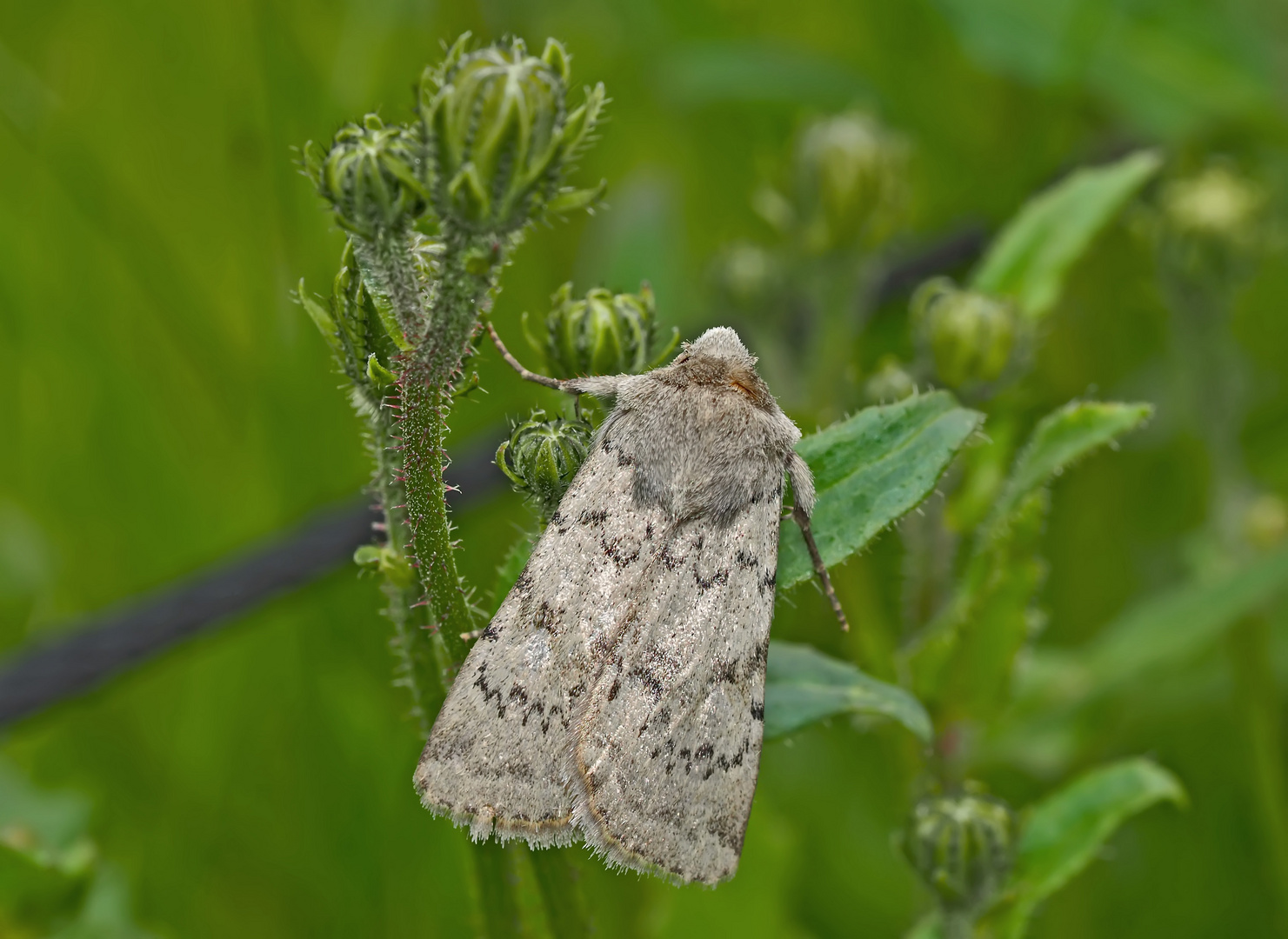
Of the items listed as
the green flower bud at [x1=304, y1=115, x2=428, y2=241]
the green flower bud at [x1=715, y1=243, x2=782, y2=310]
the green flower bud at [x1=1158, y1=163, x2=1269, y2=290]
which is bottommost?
the green flower bud at [x1=1158, y1=163, x2=1269, y2=290]

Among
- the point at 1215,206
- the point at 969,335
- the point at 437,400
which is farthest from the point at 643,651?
the point at 1215,206

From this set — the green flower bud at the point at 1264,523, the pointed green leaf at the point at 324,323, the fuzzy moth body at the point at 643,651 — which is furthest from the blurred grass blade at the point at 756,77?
the pointed green leaf at the point at 324,323

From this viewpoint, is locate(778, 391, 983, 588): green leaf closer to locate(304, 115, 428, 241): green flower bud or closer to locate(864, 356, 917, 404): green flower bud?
locate(864, 356, 917, 404): green flower bud

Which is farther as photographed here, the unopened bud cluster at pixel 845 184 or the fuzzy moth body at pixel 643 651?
the unopened bud cluster at pixel 845 184

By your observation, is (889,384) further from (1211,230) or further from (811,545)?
(1211,230)

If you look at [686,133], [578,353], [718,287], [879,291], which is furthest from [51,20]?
[578,353]

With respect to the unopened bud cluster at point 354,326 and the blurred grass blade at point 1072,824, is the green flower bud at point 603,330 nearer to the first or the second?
the unopened bud cluster at point 354,326

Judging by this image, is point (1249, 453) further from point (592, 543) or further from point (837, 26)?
point (592, 543)

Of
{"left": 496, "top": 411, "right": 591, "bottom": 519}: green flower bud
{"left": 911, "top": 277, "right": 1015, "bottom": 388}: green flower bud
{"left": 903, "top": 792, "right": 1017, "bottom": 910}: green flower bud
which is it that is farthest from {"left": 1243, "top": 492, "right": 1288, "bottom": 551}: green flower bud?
{"left": 496, "top": 411, "right": 591, "bottom": 519}: green flower bud
